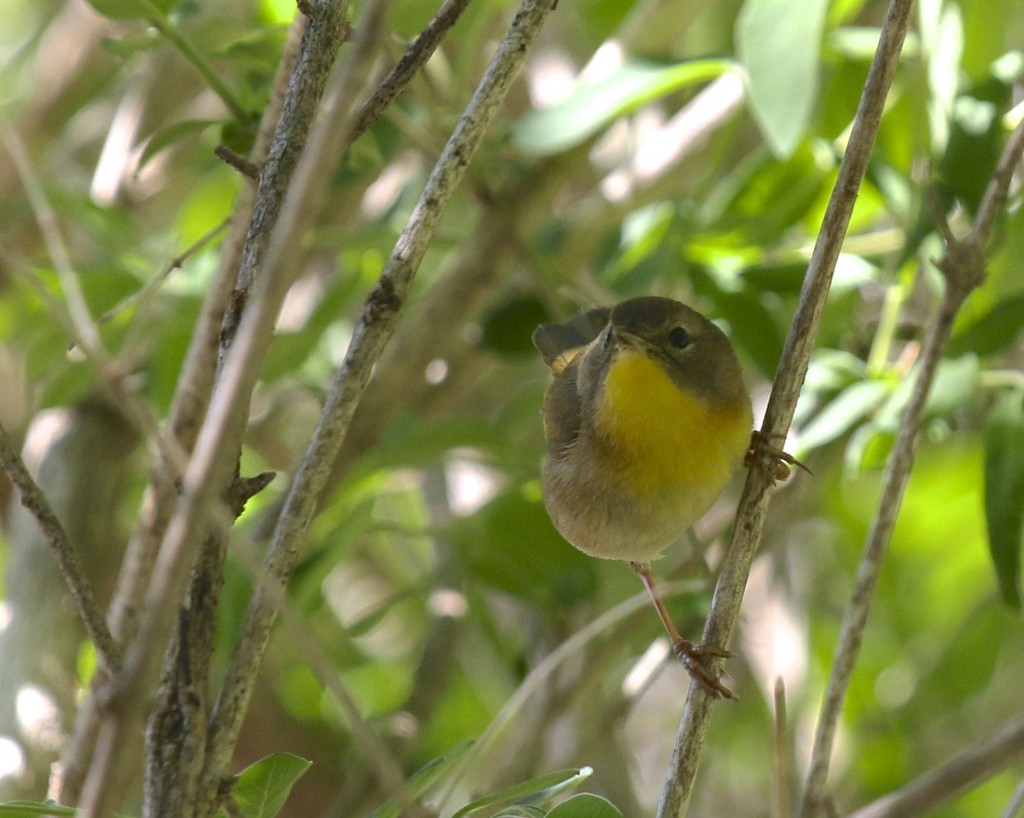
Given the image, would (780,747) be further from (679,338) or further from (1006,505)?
(679,338)

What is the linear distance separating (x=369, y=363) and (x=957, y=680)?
2.08m

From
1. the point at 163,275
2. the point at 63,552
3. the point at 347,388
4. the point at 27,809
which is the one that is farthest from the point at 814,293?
the point at 27,809

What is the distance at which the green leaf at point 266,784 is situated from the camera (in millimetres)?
1355

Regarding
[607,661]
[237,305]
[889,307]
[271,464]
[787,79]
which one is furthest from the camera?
[271,464]

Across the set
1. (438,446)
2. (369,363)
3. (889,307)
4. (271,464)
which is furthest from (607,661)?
(369,363)

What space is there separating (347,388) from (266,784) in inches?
18.6

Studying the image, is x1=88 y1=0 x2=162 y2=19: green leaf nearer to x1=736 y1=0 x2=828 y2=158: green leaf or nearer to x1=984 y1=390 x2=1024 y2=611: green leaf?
x1=736 y1=0 x2=828 y2=158: green leaf

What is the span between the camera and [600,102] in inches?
95.8

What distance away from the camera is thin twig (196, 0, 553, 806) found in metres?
1.39

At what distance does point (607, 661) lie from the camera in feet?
9.41

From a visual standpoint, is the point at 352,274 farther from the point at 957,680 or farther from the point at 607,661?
the point at 957,680

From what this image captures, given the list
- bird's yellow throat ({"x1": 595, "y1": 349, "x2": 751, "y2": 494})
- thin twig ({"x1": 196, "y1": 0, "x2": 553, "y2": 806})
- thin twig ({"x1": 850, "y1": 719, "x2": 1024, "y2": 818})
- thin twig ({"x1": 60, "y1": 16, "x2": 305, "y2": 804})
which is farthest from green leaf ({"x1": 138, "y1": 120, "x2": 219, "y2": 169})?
thin twig ({"x1": 850, "y1": 719, "x2": 1024, "y2": 818})

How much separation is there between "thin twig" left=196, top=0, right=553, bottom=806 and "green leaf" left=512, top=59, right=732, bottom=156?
948mm

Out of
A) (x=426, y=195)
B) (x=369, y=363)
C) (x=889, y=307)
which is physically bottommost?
(x=369, y=363)
